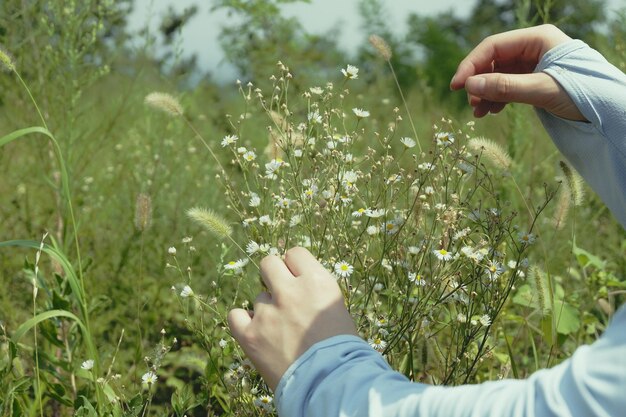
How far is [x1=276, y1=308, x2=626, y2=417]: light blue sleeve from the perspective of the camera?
2.93 ft

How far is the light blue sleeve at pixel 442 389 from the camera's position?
2.93 feet

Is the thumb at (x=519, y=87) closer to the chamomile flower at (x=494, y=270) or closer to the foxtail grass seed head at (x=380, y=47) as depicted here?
the chamomile flower at (x=494, y=270)

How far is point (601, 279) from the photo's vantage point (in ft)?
9.92

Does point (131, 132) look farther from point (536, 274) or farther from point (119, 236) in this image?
point (536, 274)

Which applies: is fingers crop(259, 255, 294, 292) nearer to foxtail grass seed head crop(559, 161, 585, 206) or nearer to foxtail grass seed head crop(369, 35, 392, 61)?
foxtail grass seed head crop(559, 161, 585, 206)

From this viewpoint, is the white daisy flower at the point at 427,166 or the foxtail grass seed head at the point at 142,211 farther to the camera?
the foxtail grass seed head at the point at 142,211

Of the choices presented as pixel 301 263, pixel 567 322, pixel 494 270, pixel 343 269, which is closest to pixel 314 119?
pixel 343 269

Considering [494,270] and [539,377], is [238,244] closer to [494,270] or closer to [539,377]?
[494,270]

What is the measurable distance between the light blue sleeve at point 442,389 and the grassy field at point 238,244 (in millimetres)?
762

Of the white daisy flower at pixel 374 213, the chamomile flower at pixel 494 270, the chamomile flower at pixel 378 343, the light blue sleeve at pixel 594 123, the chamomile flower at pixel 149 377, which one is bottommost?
the chamomile flower at pixel 149 377

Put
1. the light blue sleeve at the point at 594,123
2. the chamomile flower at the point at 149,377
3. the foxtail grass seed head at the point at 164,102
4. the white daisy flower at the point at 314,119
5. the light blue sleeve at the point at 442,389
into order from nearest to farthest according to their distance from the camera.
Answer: the light blue sleeve at the point at 442,389, the light blue sleeve at the point at 594,123, the chamomile flower at the point at 149,377, the white daisy flower at the point at 314,119, the foxtail grass seed head at the point at 164,102

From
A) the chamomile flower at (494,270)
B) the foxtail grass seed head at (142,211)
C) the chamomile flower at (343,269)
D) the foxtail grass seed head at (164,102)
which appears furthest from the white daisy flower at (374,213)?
the foxtail grass seed head at (164,102)

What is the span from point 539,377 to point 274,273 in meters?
0.43

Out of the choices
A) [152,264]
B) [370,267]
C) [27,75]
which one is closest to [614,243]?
[152,264]
